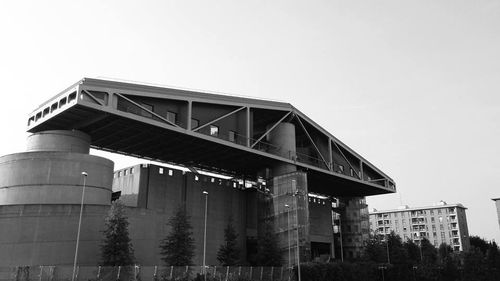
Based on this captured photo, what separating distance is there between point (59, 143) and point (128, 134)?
7.29m

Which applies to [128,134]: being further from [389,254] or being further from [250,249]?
[389,254]

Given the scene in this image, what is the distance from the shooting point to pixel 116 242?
39562 millimetres

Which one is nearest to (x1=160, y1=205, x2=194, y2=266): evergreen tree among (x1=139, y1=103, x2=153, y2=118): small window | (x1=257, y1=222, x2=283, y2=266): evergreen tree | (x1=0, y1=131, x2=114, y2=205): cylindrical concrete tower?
(x1=0, y1=131, x2=114, y2=205): cylindrical concrete tower

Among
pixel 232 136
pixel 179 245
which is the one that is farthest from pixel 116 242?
pixel 232 136

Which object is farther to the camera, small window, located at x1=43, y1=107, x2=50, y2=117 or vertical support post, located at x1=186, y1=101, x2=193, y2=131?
vertical support post, located at x1=186, y1=101, x2=193, y2=131

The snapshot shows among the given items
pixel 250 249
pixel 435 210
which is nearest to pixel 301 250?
pixel 250 249

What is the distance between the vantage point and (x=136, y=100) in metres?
45.8

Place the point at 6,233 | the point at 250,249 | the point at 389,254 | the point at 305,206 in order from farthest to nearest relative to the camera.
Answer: the point at 389,254 < the point at 250,249 < the point at 305,206 < the point at 6,233

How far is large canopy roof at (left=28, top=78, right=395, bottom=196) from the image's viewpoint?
43.1 m

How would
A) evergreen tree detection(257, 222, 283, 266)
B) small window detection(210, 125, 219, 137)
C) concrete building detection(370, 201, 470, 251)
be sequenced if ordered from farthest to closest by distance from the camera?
concrete building detection(370, 201, 470, 251), evergreen tree detection(257, 222, 283, 266), small window detection(210, 125, 219, 137)

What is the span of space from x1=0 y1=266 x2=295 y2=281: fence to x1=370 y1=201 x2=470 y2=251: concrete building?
A: 116475mm

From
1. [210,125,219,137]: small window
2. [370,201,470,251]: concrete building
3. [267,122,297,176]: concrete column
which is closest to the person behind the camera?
[210,125,219,137]: small window

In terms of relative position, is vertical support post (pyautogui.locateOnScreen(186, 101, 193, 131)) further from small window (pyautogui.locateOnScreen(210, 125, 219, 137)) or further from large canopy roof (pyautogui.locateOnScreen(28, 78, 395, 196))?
small window (pyautogui.locateOnScreen(210, 125, 219, 137))

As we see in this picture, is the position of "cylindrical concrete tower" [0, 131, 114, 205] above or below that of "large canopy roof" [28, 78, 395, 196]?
below
